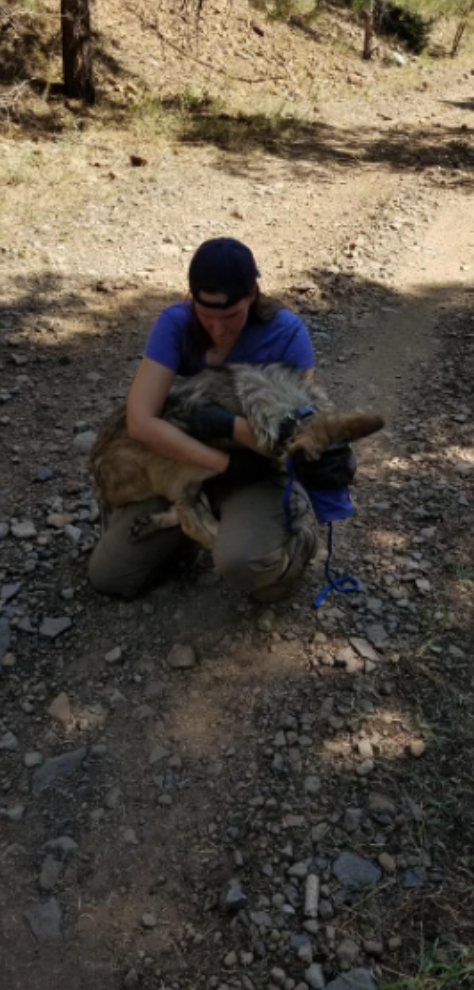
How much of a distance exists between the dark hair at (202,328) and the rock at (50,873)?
6.14 feet

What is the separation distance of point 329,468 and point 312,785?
1.15m

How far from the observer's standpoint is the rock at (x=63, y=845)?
111 inches

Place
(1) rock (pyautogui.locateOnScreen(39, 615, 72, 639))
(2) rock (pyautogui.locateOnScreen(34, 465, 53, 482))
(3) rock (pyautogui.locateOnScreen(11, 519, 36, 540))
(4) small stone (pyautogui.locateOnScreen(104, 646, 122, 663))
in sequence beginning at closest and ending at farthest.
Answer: (4) small stone (pyautogui.locateOnScreen(104, 646, 122, 663)) → (1) rock (pyautogui.locateOnScreen(39, 615, 72, 639)) → (3) rock (pyautogui.locateOnScreen(11, 519, 36, 540)) → (2) rock (pyautogui.locateOnScreen(34, 465, 53, 482))

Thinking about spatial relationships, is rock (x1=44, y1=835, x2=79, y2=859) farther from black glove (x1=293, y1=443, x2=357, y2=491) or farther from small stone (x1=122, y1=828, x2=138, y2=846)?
black glove (x1=293, y1=443, x2=357, y2=491)

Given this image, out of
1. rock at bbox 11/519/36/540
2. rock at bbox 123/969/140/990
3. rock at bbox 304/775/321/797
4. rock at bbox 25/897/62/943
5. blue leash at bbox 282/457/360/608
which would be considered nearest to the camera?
rock at bbox 123/969/140/990

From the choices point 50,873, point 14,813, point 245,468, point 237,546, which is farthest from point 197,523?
point 50,873

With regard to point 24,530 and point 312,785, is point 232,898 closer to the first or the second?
point 312,785

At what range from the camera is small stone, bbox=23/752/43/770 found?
122 inches

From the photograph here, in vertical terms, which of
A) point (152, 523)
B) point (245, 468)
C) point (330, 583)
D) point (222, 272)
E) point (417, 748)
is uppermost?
point (222, 272)

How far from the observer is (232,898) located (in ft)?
8.76

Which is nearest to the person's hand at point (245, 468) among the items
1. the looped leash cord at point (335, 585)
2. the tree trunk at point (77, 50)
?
the looped leash cord at point (335, 585)

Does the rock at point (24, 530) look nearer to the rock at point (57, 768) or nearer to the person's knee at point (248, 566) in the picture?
the person's knee at point (248, 566)

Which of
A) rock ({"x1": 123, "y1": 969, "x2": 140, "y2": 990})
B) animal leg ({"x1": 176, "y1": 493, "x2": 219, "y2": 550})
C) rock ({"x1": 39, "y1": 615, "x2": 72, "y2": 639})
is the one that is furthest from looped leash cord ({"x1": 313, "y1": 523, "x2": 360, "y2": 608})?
rock ({"x1": 123, "y1": 969, "x2": 140, "y2": 990})

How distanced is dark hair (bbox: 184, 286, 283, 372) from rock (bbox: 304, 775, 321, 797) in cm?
162
